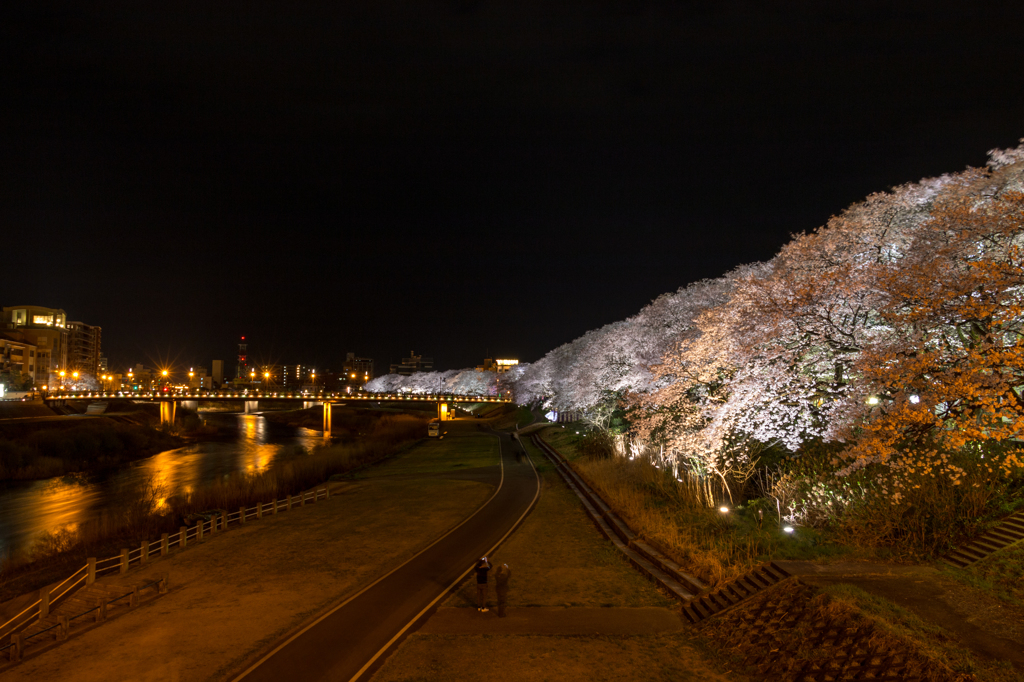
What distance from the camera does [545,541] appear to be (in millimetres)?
22000

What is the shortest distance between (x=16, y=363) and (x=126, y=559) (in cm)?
12662

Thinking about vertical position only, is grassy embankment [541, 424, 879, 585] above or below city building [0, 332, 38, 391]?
below

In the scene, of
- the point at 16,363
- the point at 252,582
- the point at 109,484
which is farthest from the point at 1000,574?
the point at 16,363

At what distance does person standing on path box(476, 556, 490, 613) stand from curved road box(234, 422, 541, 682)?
4.79 feet

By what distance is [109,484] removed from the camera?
153ft

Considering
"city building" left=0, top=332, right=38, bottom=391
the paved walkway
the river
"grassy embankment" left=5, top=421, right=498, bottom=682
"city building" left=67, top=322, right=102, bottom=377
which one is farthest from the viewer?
"city building" left=67, top=322, right=102, bottom=377

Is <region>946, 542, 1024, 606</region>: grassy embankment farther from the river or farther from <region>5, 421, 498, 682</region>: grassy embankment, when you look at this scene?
the river

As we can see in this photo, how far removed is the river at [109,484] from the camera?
107 ft

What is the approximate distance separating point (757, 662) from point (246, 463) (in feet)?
192

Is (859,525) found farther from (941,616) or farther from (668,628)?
(668,628)

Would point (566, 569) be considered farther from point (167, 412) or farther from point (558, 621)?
point (167, 412)

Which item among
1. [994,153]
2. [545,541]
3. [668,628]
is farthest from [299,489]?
[994,153]

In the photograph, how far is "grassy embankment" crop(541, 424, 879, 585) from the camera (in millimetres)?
15539

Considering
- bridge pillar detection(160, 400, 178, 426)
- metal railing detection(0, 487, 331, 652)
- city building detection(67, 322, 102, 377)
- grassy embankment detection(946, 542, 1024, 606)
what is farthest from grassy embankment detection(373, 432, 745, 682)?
city building detection(67, 322, 102, 377)
